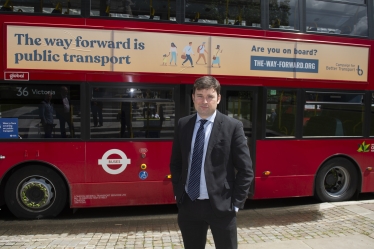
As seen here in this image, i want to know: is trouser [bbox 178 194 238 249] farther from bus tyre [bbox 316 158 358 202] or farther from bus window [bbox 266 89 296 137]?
bus tyre [bbox 316 158 358 202]

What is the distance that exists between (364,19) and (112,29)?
195 inches

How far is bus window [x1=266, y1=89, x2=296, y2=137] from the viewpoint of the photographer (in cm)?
648

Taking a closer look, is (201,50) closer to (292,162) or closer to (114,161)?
(114,161)

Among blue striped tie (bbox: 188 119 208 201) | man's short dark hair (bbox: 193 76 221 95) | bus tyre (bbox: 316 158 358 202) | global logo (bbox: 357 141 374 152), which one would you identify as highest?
man's short dark hair (bbox: 193 76 221 95)

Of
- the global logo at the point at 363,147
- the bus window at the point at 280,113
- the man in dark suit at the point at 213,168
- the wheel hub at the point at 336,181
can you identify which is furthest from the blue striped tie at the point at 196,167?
the global logo at the point at 363,147

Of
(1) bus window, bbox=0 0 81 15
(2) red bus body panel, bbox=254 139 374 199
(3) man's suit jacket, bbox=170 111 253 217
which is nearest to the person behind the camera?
(3) man's suit jacket, bbox=170 111 253 217

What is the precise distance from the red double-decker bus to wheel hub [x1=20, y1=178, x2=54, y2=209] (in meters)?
0.02

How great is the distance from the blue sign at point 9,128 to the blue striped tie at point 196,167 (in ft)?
13.0

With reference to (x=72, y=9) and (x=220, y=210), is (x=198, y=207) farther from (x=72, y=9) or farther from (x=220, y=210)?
(x=72, y=9)

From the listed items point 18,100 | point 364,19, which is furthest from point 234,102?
point 18,100

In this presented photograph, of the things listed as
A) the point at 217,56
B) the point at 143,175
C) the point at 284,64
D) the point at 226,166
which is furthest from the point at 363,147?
the point at 226,166

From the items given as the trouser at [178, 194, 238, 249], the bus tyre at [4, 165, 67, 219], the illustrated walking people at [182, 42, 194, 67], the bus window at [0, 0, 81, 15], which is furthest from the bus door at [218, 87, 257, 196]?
the trouser at [178, 194, 238, 249]

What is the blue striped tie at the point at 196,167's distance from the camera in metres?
2.84

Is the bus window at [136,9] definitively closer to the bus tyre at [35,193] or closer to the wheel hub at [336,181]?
the bus tyre at [35,193]
